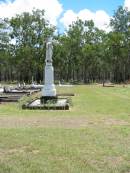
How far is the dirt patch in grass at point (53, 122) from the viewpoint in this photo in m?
13.1

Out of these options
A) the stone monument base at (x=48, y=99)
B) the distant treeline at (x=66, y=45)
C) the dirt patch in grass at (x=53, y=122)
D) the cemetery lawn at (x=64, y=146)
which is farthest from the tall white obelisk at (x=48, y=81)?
the distant treeline at (x=66, y=45)

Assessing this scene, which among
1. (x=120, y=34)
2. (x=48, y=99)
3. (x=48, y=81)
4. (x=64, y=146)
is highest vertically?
(x=120, y=34)

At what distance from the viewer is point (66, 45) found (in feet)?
273

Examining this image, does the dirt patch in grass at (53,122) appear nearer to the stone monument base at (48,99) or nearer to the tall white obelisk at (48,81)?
the stone monument base at (48,99)

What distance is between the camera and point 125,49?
265ft

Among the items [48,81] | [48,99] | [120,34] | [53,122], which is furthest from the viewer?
[120,34]

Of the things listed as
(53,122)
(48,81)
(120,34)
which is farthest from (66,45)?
(53,122)

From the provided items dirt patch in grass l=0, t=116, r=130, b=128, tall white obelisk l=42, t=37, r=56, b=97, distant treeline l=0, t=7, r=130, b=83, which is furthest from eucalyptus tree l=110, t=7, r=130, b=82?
dirt patch in grass l=0, t=116, r=130, b=128

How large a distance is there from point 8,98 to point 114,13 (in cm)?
5872

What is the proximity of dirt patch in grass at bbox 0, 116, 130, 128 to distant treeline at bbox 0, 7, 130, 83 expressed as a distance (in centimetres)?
6288

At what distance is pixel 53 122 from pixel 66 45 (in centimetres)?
6959

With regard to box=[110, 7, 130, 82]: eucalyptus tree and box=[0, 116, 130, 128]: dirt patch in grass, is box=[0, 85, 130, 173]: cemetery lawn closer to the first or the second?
box=[0, 116, 130, 128]: dirt patch in grass

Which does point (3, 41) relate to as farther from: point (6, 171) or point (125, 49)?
point (6, 171)

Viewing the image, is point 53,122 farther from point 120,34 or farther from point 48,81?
point 120,34
